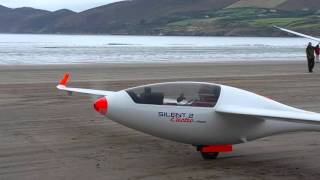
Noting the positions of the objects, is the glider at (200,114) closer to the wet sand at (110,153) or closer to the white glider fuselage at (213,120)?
the white glider fuselage at (213,120)

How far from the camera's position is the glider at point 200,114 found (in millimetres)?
10172

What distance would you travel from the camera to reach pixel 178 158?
10836 millimetres

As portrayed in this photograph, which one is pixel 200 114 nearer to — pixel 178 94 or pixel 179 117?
pixel 179 117

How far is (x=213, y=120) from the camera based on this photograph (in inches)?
400

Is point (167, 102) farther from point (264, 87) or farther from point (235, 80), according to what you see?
point (235, 80)

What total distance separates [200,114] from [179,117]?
342mm

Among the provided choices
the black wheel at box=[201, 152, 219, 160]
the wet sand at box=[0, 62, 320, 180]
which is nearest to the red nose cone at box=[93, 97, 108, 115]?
the wet sand at box=[0, 62, 320, 180]

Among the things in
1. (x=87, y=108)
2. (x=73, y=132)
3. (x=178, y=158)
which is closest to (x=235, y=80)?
(x=87, y=108)

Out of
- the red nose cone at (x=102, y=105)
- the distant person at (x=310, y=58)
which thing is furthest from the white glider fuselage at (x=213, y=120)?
the distant person at (x=310, y=58)

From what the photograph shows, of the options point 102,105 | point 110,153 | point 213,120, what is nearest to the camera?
point 213,120

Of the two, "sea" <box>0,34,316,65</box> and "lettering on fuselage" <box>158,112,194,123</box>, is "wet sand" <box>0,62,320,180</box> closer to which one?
"lettering on fuselage" <box>158,112,194,123</box>

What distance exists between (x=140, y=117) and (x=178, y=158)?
1032 millimetres

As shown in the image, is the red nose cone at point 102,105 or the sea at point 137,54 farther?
the sea at point 137,54

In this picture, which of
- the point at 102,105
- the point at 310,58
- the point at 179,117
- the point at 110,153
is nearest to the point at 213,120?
the point at 179,117
